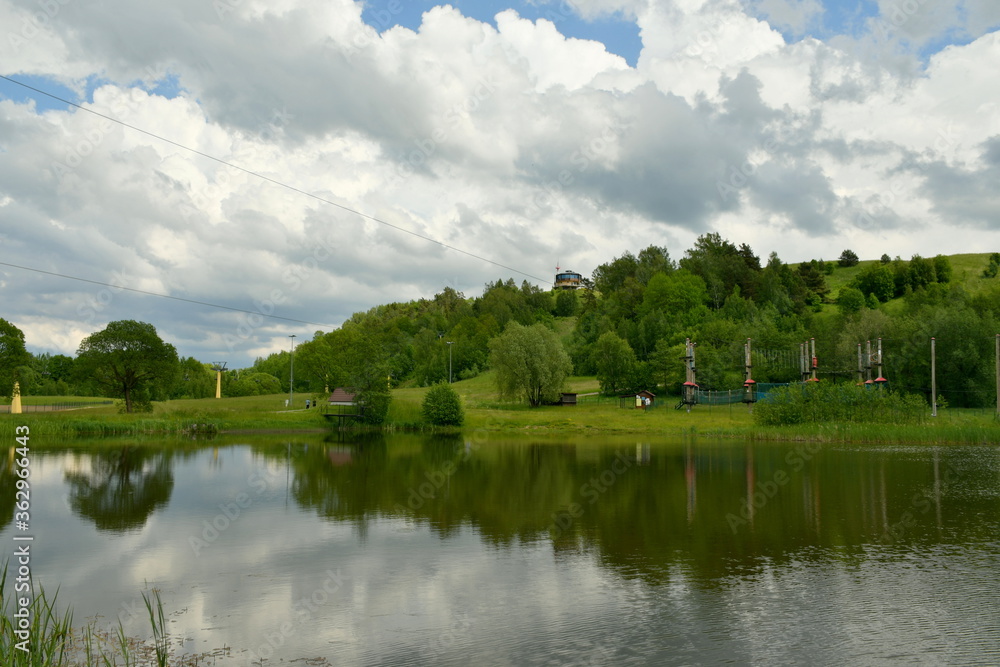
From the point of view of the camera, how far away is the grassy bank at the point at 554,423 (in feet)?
158

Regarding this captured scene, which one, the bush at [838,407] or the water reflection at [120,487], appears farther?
the bush at [838,407]

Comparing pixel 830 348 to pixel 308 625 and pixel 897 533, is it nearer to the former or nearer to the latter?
pixel 897 533

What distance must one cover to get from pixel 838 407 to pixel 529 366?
1253 inches

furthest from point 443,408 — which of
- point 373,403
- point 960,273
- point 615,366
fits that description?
point 960,273

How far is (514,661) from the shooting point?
1070 cm

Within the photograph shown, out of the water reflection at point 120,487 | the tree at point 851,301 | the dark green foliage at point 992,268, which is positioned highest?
the dark green foliage at point 992,268

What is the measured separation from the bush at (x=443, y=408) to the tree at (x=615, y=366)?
86.1 feet

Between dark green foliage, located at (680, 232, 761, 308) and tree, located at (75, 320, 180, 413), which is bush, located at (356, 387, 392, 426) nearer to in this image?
tree, located at (75, 320, 180, 413)

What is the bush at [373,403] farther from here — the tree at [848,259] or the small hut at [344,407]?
the tree at [848,259]

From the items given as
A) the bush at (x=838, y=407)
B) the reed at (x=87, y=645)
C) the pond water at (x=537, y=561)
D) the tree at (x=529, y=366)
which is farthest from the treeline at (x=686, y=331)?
the reed at (x=87, y=645)

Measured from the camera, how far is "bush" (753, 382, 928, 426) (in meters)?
52.4

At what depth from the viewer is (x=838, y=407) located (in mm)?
53875

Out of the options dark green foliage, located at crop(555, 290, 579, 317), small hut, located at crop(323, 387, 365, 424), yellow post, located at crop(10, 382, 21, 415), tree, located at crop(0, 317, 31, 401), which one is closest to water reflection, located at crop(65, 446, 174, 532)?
small hut, located at crop(323, 387, 365, 424)

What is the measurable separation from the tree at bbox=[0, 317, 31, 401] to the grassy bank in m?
3.78
